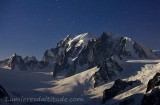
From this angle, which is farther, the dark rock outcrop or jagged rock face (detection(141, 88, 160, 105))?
the dark rock outcrop

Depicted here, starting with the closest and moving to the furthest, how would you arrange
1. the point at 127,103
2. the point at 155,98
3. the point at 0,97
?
the point at 155,98 → the point at 127,103 → the point at 0,97

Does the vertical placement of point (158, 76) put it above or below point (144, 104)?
above

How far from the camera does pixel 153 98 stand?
169875 mm

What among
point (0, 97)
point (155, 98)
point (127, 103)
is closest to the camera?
point (155, 98)

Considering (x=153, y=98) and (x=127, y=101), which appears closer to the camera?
(x=153, y=98)

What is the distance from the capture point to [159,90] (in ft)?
559

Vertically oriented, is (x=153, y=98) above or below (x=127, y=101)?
below

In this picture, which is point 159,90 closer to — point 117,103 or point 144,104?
point 144,104

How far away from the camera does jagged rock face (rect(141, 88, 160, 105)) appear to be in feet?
548

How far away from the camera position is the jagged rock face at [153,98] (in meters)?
167

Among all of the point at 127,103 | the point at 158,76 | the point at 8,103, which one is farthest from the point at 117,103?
the point at 8,103

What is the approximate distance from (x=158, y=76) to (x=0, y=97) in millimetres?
89906

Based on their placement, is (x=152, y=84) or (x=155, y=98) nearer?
(x=155, y=98)

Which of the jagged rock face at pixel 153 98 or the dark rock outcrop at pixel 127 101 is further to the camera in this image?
the dark rock outcrop at pixel 127 101
